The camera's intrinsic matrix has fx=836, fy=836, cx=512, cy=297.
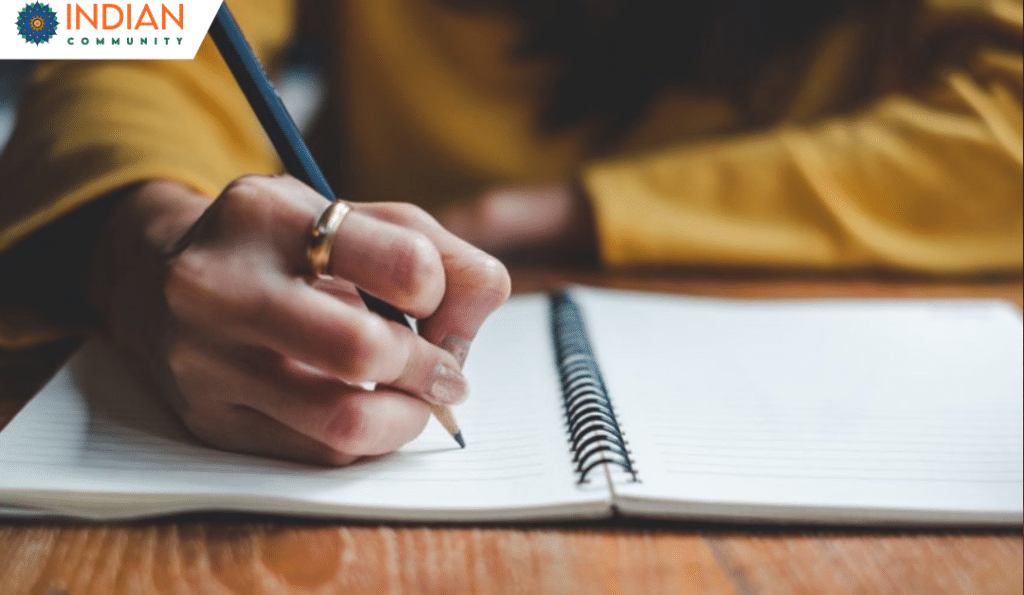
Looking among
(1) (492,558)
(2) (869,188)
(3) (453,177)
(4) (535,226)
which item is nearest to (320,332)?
(1) (492,558)

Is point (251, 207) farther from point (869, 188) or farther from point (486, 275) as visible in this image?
point (869, 188)

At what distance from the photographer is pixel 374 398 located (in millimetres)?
363

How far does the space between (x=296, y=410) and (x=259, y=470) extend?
0.12ft

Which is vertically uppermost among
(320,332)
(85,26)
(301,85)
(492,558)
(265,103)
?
(301,85)

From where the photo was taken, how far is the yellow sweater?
55 centimetres

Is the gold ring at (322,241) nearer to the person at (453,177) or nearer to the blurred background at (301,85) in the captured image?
the person at (453,177)

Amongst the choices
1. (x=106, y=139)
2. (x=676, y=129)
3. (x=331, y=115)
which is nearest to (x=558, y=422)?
(x=106, y=139)

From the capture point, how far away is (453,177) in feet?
3.27

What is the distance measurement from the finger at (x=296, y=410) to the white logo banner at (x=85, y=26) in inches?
9.6

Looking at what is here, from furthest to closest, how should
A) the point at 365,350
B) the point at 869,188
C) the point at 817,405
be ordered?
the point at 869,188, the point at 817,405, the point at 365,350

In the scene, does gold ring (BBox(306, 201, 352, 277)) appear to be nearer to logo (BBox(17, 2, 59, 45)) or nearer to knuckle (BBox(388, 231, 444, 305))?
knuckle (BBox(388, 231, 444, 305))

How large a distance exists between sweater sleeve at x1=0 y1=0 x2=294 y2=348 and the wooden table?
22 centimetres

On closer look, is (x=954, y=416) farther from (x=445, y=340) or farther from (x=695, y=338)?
(x=445, y=340)

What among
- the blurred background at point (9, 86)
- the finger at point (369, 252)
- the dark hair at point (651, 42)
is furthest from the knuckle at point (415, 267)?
the blurred background at point (9, 86)
